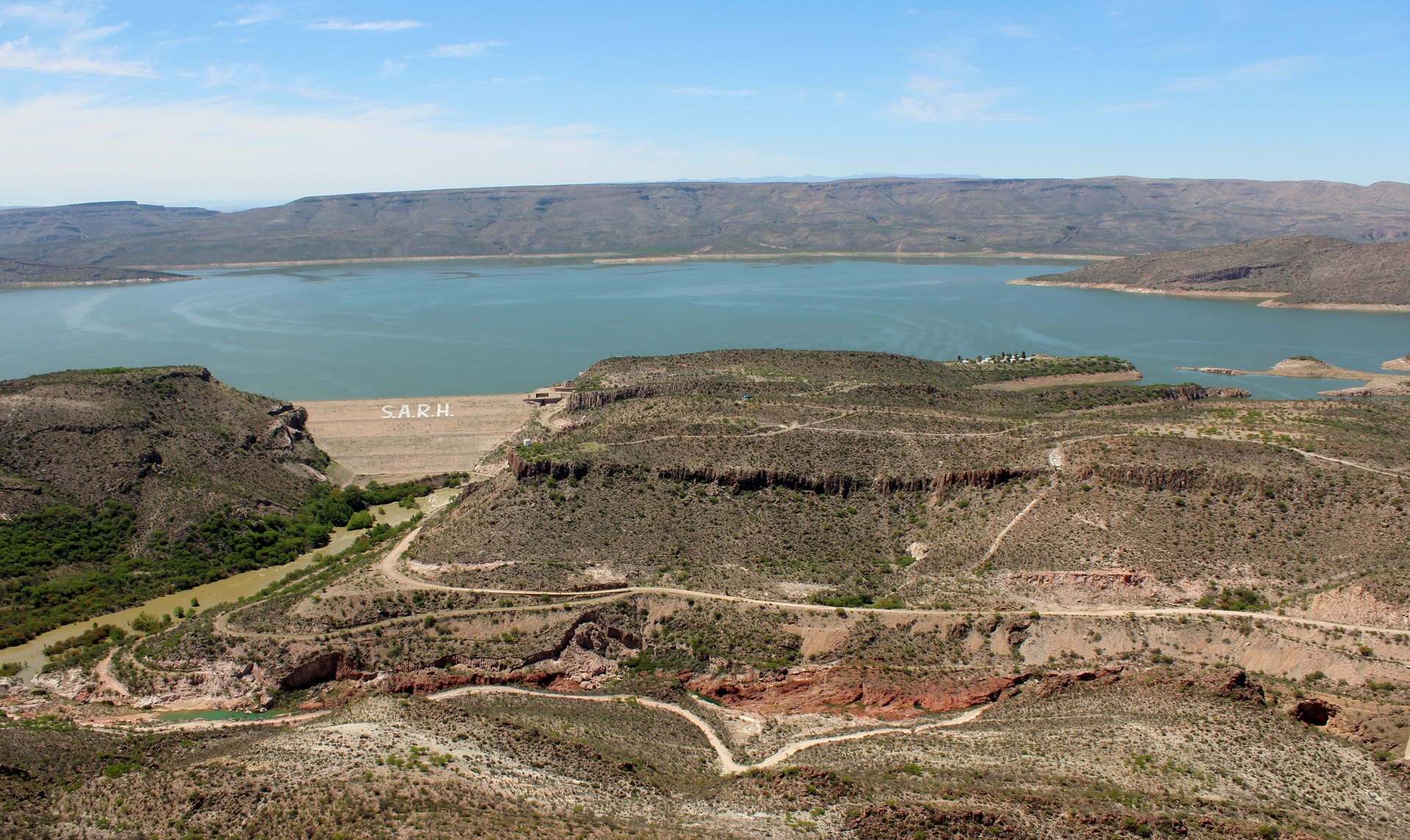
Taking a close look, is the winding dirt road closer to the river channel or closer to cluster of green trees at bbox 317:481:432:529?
the river channel

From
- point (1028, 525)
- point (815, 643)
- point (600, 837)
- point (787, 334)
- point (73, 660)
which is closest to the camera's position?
point (600, 837)

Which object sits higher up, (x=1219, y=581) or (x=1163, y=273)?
(x=1163, y=273)

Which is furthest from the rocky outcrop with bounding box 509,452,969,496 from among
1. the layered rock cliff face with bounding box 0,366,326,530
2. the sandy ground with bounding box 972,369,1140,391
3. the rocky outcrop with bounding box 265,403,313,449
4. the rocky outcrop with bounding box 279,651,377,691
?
the sandy ground with bounding box 972,369,1140,391

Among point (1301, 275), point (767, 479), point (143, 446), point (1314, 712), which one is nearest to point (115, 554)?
point (143, 446)

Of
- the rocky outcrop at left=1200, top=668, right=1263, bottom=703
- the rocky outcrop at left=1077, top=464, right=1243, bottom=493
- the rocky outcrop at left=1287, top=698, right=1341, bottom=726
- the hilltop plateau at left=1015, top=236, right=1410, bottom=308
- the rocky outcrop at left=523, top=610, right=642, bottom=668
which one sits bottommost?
the rocky outcrop at left=523, top=610, right=642, bottom=668

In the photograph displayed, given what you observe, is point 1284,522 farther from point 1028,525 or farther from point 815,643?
point 815,643

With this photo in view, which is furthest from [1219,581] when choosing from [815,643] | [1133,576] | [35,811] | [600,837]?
[35,811]
